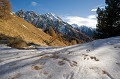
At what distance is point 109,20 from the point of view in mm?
25406

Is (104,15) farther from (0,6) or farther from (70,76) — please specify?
(0,6)

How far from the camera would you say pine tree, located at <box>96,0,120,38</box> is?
82.9 feet

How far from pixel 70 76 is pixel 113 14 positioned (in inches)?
799

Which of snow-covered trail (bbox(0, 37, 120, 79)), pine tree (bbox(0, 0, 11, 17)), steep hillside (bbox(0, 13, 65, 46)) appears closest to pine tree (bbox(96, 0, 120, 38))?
steep hillside (bbox(0, 13, 65, 46))

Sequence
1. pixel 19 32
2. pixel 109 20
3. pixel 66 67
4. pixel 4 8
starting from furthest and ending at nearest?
1. pixel 19 32
2. pixel 4 8
3. pixel 109 20
4. pixel 66 67

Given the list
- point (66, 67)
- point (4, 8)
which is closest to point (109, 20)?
point (66, 67)

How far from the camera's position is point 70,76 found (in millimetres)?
6910

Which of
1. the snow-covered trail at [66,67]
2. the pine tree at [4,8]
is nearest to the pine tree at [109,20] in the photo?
the snow-covered trail at [66,67]

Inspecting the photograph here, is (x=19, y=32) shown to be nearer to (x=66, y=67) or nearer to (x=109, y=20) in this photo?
(x=109, y=20)

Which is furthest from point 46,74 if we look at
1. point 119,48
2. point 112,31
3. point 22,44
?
point 112,31

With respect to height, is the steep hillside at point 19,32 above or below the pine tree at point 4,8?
below

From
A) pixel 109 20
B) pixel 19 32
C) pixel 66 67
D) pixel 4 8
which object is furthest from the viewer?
pixel 19 32

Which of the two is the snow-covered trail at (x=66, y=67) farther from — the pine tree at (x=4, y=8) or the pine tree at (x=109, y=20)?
the pine tree at (x=4, y=8)

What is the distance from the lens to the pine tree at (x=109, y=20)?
2526 centimetres
